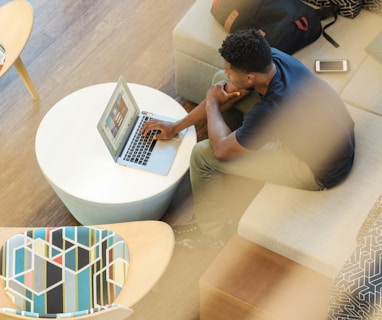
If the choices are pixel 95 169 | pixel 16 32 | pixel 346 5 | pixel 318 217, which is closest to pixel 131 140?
pixel 95 169

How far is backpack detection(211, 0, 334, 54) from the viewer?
2.78m

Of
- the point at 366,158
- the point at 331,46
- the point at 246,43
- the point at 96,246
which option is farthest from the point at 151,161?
the point at 331,46

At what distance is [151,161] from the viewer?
8.32 ft

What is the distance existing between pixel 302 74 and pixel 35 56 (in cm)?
169

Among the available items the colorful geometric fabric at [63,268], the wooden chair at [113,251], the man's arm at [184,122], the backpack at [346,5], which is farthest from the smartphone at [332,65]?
the colorful geometric fabric at [63,268]

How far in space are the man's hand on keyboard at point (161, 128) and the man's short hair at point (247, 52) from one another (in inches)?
19.2

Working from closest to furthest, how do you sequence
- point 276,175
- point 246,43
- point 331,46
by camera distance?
1. point 246,43
2. point 276,175
3. point 331,46

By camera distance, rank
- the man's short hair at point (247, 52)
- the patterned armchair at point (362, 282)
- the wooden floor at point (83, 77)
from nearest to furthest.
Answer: the patterned armchair at point (362, 282), the man's short hair at point (247, 52), the wooden floor at point (83, 77)

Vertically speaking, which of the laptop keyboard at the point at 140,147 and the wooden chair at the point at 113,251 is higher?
the laptop keyboard at the point at 140,147

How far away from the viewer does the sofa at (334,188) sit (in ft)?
7.43

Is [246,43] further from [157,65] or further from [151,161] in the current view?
[157,65]

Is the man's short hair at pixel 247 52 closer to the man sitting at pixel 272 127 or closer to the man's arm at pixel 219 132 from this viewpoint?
the man sitting at pixel 272 127

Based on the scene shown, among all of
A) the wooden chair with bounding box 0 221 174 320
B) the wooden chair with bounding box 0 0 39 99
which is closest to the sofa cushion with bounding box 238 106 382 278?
the wooden chair with bounding box 0 221 174 320

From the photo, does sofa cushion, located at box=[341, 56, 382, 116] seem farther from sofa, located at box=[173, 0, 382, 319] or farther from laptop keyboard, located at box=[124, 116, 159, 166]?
laptop keyboard, located at box=[124, 116, 159, 166]
